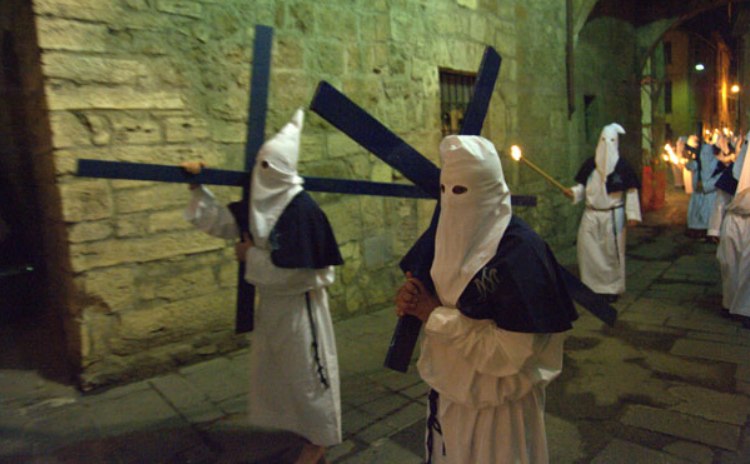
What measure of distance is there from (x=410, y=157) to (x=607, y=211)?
15.6ft

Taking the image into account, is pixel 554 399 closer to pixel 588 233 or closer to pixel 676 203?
pixel 588 233

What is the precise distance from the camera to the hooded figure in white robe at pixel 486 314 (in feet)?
5.49

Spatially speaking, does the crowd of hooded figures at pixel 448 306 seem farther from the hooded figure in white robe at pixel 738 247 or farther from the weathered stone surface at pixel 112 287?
the weathered stone surface at pixel 112 287

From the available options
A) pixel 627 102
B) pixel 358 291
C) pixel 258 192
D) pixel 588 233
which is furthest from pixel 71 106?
pixel 627 102

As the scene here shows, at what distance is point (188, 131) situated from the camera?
165 inches

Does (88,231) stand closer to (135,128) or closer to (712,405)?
(135,128)

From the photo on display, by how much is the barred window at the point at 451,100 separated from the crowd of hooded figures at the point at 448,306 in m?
3.18

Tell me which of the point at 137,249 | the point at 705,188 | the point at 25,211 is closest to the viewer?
the point at 137,249

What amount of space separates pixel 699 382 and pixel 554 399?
3.75 ft

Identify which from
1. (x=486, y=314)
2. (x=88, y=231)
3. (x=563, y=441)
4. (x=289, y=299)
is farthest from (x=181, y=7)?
(x=563, y=441)

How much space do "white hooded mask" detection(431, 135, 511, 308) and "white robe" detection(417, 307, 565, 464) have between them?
15 cm

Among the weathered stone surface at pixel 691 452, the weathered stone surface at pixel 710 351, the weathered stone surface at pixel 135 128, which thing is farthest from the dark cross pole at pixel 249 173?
the weathered stone surface at pixel 710 351

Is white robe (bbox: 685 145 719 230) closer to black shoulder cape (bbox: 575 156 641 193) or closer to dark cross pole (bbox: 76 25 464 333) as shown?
black shoulder cape (bbox: 575 156 641 193)

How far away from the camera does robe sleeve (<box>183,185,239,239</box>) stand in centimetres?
289
